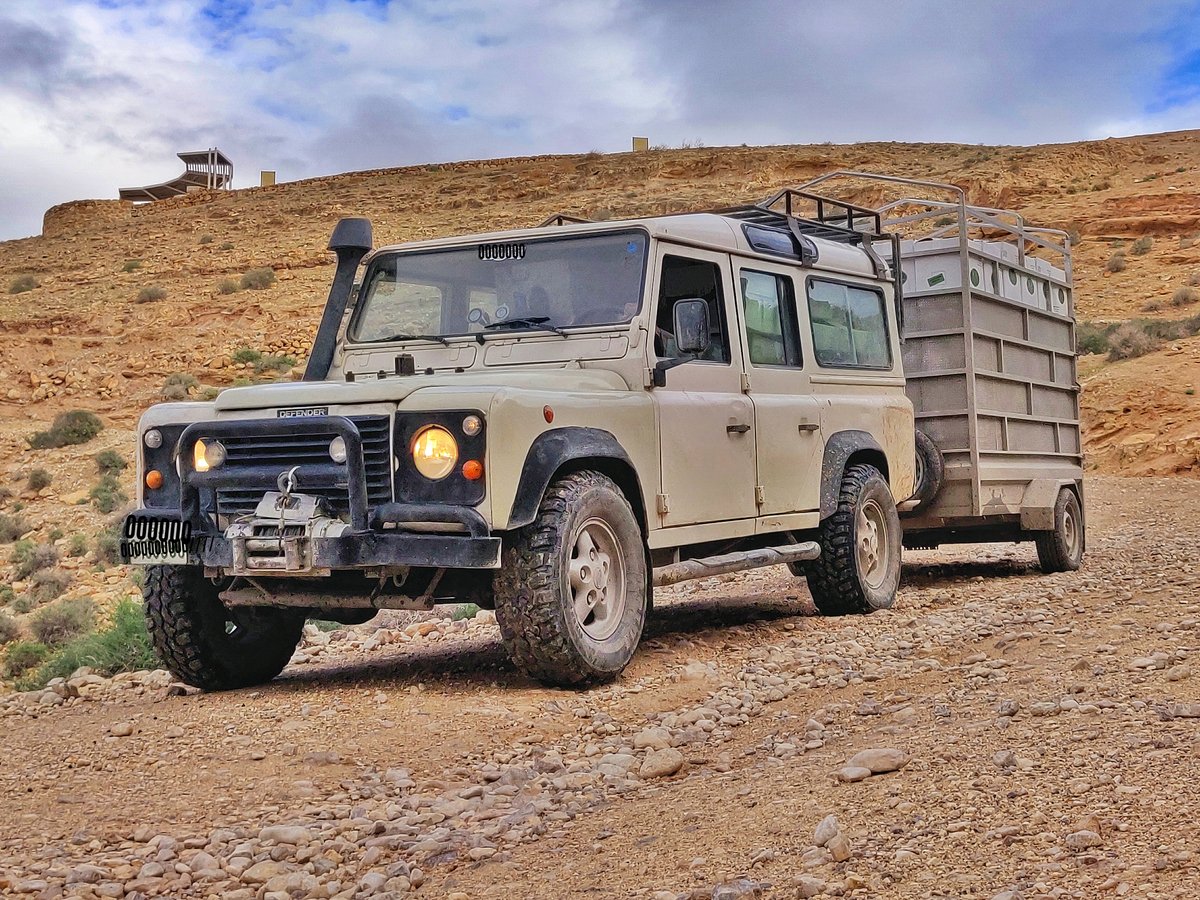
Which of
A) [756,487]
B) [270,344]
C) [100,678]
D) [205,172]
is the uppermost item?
[205,172]

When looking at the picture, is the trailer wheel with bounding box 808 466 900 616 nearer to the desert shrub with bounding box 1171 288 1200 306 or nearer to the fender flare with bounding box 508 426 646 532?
the fender flare with bounding box 508 426 646 532

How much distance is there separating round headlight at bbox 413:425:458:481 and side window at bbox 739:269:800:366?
2577 millimetres

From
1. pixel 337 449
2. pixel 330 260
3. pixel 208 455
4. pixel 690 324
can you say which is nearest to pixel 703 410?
pixel 690 324

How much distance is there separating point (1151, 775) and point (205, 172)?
5992cm

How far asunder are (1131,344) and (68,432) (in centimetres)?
2051

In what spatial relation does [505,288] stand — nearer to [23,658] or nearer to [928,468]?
[928,468]

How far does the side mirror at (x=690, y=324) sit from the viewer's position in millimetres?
6652

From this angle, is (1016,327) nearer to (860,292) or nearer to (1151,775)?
(860,292)

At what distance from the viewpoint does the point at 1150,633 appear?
6484mm

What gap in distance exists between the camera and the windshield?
6895mm

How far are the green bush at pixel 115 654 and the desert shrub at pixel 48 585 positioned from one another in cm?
767

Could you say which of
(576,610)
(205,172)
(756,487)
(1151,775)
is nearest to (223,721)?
(576,610)

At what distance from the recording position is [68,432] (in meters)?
26.4

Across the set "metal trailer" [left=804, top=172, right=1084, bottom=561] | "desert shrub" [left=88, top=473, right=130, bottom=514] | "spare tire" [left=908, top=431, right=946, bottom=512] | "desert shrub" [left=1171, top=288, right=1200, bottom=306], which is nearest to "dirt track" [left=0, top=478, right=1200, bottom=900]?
"spare tire" [left=908, top=431, right=946, bottom=512]
